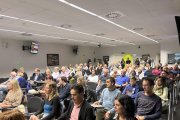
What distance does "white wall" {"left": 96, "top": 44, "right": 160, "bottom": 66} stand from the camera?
19641 mm

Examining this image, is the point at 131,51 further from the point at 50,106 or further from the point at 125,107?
the point at 125,107

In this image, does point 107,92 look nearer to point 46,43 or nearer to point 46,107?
point 46,107

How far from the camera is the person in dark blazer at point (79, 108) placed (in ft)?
9.24

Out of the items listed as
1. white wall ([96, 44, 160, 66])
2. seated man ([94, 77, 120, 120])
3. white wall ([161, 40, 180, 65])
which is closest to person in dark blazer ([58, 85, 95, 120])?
seated man ([94, 77, 120, 120])

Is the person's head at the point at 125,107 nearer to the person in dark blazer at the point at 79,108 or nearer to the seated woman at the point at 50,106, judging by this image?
the person in dark blazer at the point at 79,108

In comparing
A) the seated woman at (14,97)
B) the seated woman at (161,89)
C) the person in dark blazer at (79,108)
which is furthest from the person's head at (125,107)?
the seated woman at (14,97)

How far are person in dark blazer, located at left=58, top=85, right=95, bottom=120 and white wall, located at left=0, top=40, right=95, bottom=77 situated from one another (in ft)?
29.7

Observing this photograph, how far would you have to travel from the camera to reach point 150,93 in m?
3.33

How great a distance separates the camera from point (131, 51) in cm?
2064

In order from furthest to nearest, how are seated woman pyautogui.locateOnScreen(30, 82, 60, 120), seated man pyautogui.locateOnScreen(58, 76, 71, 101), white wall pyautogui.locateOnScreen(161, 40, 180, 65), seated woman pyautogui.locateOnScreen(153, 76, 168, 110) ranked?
1. white wall pyautogui.locateOnScreen(161, 40, 180, 65)
2. seated man pyautogui.locateOnScreen(58, 76, 71, 101)
3. seated woman pyautogui.locateOnScreen(153, 76, 168, 110)
4. seated woman pyautogui.locateOnScreen(30, 82, 60, 120)

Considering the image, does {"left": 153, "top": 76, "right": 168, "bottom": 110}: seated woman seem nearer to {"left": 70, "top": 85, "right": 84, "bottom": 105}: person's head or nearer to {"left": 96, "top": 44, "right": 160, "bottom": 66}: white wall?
{"left": 70, "top": 85, "right": 84, "bottom": 105}: person's head

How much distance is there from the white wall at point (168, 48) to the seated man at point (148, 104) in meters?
12.4

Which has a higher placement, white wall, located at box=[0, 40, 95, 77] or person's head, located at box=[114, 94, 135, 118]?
white wall, located at box=[0, 40, 95, 77]

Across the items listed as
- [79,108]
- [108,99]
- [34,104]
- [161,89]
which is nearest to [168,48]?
[161,89]
